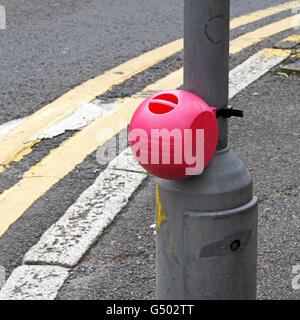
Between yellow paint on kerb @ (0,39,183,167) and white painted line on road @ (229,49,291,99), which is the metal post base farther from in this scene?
white painted line on road @ (229,49,291,99)

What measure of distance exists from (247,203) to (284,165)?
1.83m

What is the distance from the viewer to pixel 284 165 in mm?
3822

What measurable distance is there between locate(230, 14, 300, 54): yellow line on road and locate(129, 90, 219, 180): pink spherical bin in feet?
14.0

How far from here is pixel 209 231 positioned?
6.49 feet

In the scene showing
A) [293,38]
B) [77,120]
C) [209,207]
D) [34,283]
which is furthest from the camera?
[293,38]

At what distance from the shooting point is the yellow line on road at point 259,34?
6.26 meters

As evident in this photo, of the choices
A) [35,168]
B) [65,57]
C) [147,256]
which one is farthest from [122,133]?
[65,57]

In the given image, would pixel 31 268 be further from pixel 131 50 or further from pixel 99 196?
pixel 131 50

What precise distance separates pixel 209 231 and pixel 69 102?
3.09 meters

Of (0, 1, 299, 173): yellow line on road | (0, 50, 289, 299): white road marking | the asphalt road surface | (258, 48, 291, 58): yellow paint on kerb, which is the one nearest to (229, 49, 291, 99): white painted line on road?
(258, 48, 291, 58): yellow paint on kerb

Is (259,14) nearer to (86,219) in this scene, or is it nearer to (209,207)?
(86,219)

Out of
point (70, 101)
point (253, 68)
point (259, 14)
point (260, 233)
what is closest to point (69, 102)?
point (70, 101)

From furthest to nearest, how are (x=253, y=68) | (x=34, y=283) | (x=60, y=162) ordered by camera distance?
(x=253, y=68) < (x=60, y=162) < (x=34, y=283)

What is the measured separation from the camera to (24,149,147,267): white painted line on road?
300 centimetres
